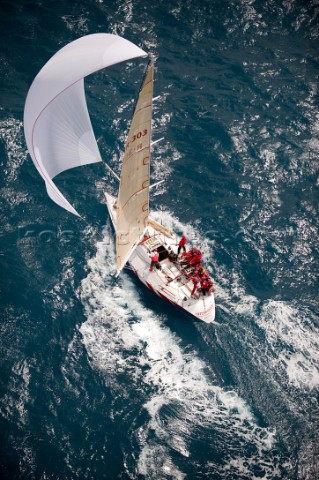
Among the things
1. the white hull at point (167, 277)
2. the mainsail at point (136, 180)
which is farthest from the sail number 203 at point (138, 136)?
the white hull at point (167, 277)

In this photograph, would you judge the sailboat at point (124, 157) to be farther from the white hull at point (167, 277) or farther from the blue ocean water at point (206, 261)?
the blue ocean water at point (206, 261)

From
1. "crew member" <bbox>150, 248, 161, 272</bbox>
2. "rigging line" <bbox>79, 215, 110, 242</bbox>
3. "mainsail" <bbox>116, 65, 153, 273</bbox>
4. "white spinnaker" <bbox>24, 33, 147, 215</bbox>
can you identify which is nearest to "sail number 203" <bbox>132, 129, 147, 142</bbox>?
"mainsail" <bbox>116, 65, 153, 273</bbox>

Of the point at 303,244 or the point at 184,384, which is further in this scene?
the point at 303,244

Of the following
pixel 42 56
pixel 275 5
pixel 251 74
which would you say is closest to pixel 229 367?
pixel 251 74

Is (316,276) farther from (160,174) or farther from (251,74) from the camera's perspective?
(251,74)

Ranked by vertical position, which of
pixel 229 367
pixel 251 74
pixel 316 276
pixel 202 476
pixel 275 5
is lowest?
pixel 202 476

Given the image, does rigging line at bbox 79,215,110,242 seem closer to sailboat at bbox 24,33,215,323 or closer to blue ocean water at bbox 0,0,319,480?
blue ocean water at bbox 0,0,319,480
